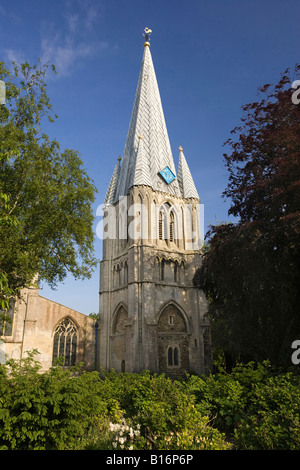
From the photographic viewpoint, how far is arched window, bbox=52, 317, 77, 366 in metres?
26.4

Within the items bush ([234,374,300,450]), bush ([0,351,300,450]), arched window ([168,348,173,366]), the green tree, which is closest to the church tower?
arched window ([168,348,173,366])

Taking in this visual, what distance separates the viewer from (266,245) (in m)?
12.3

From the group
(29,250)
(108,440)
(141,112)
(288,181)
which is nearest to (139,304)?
(29,250)

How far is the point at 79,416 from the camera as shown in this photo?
24.1 ft

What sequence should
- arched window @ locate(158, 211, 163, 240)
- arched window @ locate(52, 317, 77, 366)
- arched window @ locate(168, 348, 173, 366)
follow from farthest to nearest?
arched window @ locate(158, 211, 163, 240)
arched window @ locate(52, 317, 77, 366)
arched window @ locate(168, 348, 173, 366)

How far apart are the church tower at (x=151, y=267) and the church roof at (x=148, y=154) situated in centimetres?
11

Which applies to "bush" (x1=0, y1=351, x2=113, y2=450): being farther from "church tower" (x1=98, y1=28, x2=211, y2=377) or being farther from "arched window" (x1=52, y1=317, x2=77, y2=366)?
"arched window" (x1=52, y1=317, x2=77, y2=366)

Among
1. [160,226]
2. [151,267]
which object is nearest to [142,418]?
[151,267]

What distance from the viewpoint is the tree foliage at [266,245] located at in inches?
450

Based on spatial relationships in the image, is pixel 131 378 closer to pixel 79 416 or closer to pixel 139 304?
pixel 79 416

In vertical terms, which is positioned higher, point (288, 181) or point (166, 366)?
point (288, 181)

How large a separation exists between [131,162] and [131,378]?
24200 mm

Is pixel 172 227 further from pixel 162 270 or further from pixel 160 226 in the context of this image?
pixel 162 270

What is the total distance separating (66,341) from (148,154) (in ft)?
60.7
